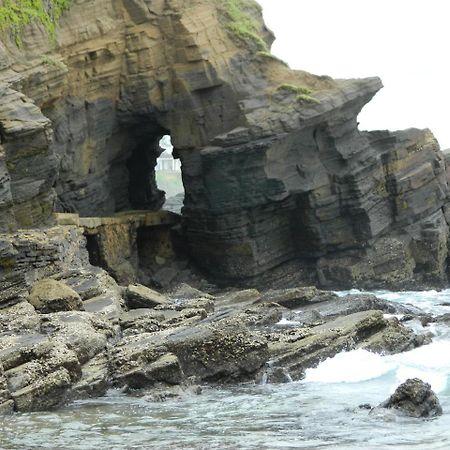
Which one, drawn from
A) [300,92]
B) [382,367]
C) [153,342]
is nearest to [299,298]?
[382,367]

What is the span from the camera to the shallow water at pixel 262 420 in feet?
51.0

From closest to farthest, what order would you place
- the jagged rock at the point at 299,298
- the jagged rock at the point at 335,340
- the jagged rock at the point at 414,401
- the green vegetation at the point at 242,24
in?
the jagged rock at the point at 414,401 → the jagged rock at the point at 335,340 → the jagged rock at the point at 299,298 → the green vegetation at the point at 242,24

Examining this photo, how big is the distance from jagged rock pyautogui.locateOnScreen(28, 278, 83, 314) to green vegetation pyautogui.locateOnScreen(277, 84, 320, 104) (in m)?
18.8

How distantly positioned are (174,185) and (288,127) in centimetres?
9056

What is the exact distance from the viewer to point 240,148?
4066 centimetres

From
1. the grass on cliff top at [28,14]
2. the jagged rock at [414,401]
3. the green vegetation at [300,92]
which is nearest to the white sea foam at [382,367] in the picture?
the jagged rock at [414,401]

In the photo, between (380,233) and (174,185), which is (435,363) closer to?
(380,233)

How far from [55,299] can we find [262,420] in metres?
9.85

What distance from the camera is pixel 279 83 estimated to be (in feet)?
142

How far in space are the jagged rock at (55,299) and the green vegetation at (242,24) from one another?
21.3 m

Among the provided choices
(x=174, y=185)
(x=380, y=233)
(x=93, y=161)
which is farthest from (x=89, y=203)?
(x=174, y=185)

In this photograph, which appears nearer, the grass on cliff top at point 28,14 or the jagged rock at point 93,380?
the jagged rock at point 93,380

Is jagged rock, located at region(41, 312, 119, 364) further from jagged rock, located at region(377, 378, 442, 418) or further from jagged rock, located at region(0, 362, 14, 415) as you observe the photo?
jagged rock, located at region(377, 378, 442, 418)

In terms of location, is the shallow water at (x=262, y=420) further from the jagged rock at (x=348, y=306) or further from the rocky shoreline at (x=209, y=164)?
the rocky shoreline at (x=209, y=164)
